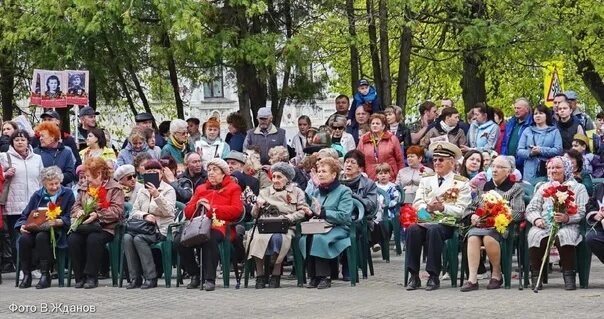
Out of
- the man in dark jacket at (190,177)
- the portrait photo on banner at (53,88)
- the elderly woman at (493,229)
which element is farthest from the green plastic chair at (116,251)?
the portrait photo on banner at (53,88)

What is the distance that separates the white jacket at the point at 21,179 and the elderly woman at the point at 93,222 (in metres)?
1.68

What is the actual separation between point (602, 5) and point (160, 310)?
17.9 meters

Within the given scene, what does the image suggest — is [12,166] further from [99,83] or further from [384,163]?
[99,83]

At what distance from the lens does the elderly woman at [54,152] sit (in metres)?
17.6

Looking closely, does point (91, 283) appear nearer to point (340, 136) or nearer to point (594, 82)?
point (340, 136)

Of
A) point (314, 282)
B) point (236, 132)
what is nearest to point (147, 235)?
point (314, 282)

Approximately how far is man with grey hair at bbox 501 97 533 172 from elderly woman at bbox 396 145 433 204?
133 cm

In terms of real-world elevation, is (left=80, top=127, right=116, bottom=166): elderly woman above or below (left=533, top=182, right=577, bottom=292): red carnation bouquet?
above

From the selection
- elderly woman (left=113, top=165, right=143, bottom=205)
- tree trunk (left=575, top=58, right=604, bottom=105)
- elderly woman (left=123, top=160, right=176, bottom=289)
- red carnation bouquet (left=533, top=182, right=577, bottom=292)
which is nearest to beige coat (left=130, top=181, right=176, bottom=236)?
elderly woman (left=123, top=160, right=176, bottom=289)

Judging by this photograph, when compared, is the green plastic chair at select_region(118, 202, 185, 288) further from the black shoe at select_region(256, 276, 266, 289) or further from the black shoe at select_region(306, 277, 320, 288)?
the black shoe at select_region(306, 277, 320, 288)

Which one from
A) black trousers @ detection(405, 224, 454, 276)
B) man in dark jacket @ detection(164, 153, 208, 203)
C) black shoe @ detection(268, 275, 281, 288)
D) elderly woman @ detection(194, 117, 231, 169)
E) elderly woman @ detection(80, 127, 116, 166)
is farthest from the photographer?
elderly woman @ detection(194, 117, 231, 169)

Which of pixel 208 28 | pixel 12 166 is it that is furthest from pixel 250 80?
pixel 12 166

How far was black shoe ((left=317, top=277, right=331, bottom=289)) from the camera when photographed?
1452 centimetres

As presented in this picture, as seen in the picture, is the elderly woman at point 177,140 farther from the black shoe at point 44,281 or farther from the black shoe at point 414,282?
the black shoe at point 414,282
